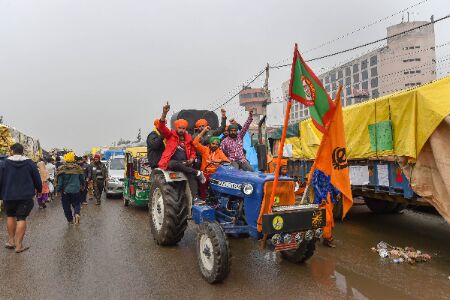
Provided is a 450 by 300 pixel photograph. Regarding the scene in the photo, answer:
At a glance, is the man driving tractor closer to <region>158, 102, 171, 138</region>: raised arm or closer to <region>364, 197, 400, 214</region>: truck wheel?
<region>158, 102, 171, 138</region>: raised arm

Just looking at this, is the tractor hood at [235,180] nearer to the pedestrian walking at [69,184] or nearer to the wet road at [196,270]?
the wet road at [196,270]

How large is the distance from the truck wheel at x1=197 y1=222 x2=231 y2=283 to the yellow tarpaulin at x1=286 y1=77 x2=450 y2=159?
3.31 metres

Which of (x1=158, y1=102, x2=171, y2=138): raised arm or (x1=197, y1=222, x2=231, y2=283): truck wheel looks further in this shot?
(x1=158, y1=102, x2=171, y2=138): raised arm

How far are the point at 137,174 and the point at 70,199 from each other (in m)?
3.00

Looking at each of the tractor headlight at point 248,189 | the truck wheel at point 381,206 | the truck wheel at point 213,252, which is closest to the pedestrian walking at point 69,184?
the truck wheel at point 213,252

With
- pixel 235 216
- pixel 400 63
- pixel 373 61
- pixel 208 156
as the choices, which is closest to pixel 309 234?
pixel 235 216

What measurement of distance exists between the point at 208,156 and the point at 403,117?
3.33m

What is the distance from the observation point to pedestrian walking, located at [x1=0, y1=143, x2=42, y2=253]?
253 inches

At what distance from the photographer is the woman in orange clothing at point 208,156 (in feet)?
20.5

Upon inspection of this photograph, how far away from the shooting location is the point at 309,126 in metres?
9.59

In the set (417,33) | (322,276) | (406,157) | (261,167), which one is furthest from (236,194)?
(417,33)

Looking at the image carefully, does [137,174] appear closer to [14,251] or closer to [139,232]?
[139,232]

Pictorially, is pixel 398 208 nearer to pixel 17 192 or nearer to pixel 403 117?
pixel 403 117

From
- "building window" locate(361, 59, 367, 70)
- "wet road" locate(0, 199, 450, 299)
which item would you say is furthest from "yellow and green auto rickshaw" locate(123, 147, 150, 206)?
"building window" locate(361, 59, 367, 70)
